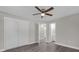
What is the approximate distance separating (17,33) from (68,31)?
2.86 m

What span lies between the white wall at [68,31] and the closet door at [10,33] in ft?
8.51

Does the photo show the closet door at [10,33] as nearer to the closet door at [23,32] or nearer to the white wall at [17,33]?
the white wall at [17,33]

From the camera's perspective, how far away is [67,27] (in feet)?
15.5

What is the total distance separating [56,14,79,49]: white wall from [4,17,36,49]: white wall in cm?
183

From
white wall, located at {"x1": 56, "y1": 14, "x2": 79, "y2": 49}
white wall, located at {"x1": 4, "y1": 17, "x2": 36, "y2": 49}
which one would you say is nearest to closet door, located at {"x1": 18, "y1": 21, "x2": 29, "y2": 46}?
white wall, located at {"x1": 4, "y1": 17, "x2": 36, "y2": 49}

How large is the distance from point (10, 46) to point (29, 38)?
1651 millimetres

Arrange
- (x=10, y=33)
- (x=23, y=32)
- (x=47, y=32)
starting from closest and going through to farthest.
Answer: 1. (x=10, y=33)
2. (x=23, y=32)
3. (x=47, y=32)

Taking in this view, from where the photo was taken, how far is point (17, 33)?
475 centimetres

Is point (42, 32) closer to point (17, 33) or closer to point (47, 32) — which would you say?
point (47, 32)

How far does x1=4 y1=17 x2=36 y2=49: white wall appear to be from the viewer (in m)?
4.08

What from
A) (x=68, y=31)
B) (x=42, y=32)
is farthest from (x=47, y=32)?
(x=68, y=31)

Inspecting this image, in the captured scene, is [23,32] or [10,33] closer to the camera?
[10,33]
